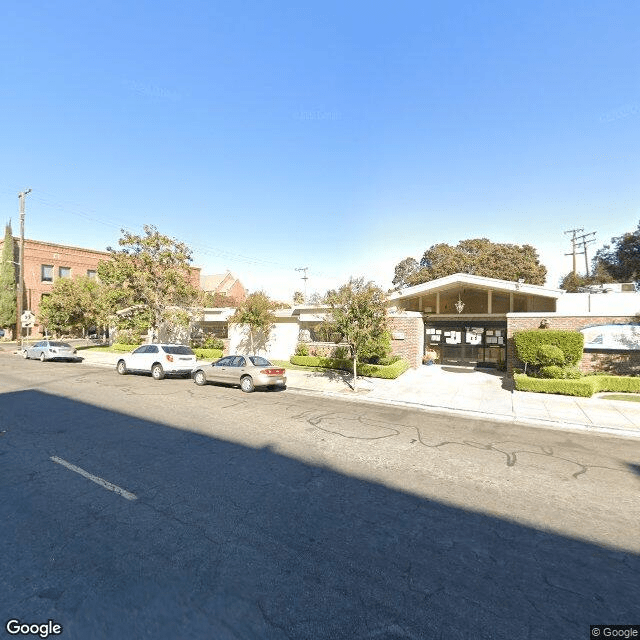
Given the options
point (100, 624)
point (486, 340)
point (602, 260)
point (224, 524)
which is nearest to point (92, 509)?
point (224, 524)

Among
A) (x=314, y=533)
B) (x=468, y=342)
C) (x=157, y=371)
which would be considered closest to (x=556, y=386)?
(x=468, y=342)

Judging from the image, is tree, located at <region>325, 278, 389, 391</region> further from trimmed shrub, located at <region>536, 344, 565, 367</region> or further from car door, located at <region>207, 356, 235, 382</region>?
trimmed shrub, located at <region>536, 344, 565, 367</region>

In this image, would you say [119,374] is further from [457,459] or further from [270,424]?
[457,459]

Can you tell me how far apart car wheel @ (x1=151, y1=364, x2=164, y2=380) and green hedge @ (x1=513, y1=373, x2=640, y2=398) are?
16151 millimetres

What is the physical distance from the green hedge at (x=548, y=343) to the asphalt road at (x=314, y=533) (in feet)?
23.3

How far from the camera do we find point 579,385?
13.8 m

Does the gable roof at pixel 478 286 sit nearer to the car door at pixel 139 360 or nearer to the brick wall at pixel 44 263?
the car door at pixel 139 360

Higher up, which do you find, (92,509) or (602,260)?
(602,260)

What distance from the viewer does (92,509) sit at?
17.0ft

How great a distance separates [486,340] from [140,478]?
21.0 meters

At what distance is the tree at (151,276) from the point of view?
82.8 ft

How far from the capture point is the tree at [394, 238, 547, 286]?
146ft

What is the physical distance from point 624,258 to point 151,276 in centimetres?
4090

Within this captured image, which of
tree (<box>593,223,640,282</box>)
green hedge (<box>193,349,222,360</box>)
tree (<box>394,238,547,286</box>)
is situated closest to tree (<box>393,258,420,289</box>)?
tree (<box>394,238,547,286</box>)
